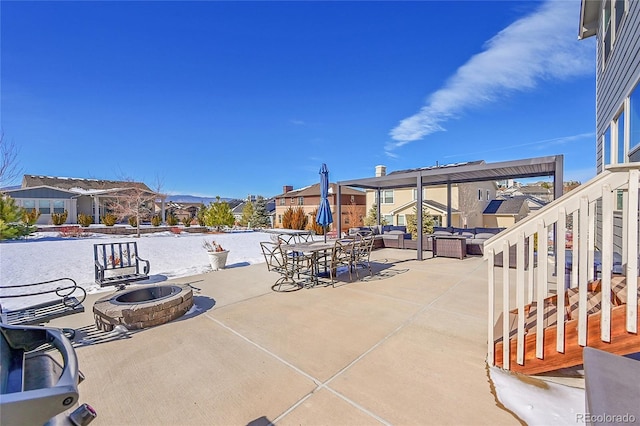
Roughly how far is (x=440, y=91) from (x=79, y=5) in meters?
14.3

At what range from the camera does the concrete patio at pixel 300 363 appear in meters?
2.15

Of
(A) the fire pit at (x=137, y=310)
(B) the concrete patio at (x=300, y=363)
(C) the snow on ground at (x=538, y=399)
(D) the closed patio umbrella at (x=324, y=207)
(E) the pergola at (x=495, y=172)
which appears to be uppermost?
(E) the pergola at (x=495, y=172)

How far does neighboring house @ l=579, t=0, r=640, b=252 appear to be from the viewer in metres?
4.38

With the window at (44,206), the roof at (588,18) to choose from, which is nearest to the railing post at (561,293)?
the roof at (588,18)

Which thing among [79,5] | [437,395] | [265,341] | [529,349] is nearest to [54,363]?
[265,341]

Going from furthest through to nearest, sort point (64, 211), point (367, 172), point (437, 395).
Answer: point (367, 172)
point (64, 211)
point (437, 395)

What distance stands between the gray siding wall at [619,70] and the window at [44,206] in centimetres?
3356

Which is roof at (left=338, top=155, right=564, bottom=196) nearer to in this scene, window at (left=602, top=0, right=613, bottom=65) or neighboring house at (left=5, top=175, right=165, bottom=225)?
window at (left=602, top=0, right=613, bottom=65)

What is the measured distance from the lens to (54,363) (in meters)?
1.70

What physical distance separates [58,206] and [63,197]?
0.87 meters

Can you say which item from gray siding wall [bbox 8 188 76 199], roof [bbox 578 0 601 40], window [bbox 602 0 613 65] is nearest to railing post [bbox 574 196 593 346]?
window [bbox 602 0 613 65]

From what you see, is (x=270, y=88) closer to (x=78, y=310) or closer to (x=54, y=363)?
(x=78, y=310)

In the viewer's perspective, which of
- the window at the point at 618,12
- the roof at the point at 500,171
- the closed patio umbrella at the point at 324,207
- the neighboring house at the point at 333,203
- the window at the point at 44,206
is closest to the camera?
the window at the point at 618,12

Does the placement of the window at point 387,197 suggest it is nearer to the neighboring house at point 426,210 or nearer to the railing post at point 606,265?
the neighboring house at point 426,210
